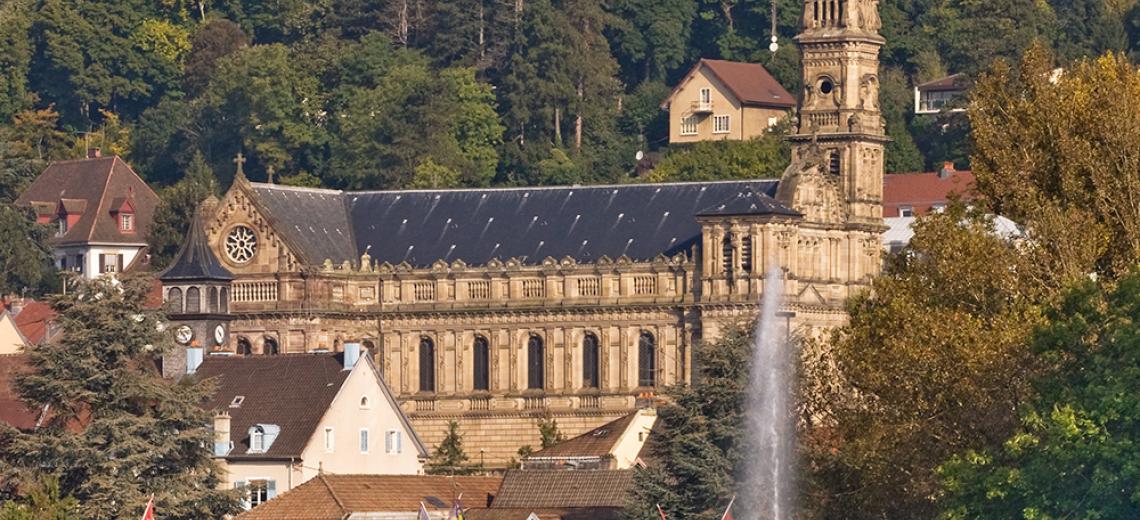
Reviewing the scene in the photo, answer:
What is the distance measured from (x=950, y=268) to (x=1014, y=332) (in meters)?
4.20

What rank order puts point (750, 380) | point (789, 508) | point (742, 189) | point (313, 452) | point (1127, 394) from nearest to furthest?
point (1127, 394)
point (789, 508)
point (750, 380)
point (313, 452)
point (742, 189)

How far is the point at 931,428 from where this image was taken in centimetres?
10775

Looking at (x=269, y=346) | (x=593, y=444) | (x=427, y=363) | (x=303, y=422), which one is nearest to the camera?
(x=303, y=422)

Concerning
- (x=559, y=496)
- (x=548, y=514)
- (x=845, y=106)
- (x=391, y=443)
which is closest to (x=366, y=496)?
(x=548, y=514)

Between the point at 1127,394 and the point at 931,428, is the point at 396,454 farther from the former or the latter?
the point at 1127,394

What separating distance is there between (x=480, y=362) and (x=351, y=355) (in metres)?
27.0

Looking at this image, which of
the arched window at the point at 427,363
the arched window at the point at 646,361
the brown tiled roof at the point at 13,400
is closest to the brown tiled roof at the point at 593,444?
the brown tiled roof at the point at 13,400

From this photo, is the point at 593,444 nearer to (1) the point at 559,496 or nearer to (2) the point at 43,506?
(1) the point at 559,496

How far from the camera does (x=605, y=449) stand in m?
140

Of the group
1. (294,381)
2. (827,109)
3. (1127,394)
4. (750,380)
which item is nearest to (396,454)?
(294,381)

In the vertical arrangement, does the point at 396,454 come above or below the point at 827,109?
below

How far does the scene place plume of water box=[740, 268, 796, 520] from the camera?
11612cm

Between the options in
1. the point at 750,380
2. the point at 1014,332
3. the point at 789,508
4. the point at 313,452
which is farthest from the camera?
the point at 313,452

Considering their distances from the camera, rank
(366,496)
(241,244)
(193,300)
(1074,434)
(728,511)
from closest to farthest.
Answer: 1. (1074,434)
2. (728,511)
3. (366,496)
4. (193,300)
5. (241,244)
